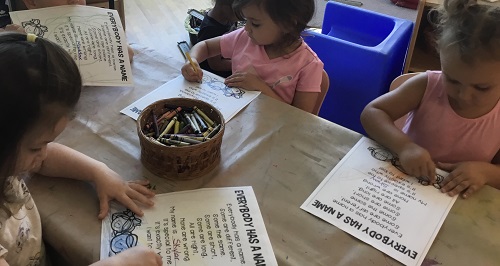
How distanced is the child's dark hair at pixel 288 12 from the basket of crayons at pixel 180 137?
39 cm

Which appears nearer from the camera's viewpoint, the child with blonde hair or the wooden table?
the child with blonde hair

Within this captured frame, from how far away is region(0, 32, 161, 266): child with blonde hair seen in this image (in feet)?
1.88

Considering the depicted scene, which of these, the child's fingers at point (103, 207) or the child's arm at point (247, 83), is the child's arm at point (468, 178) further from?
the child's fingers at point (103, 207)

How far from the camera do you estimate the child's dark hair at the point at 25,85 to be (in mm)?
562

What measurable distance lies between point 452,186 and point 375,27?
3.60ft

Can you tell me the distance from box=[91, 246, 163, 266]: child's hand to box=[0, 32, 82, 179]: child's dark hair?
0.18 meters

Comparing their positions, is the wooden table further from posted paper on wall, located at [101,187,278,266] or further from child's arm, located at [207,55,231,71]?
child's arm, located at [207,55,231,71]

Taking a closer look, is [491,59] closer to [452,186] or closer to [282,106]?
[452,186]

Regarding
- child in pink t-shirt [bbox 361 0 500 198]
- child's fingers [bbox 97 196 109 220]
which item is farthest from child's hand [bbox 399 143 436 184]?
child's fingers [bbox 97 196 109 220]

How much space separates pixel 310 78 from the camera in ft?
4.07

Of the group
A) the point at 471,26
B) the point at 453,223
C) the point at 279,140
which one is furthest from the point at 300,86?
the point at 453,223

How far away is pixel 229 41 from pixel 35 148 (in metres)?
0.80

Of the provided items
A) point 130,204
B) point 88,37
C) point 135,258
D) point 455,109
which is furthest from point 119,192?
point 455,109

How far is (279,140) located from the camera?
956mm
